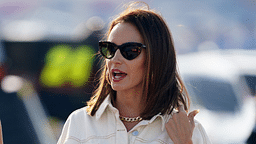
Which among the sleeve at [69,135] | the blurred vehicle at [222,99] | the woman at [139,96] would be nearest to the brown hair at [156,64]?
the woman at [139,96]

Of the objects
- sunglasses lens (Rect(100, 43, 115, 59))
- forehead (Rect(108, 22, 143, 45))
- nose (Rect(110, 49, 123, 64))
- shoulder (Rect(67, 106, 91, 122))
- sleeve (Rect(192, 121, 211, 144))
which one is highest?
forehead (Rect(108, 22, 143, 45))

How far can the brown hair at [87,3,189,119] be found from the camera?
179cm

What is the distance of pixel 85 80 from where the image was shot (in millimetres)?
5926

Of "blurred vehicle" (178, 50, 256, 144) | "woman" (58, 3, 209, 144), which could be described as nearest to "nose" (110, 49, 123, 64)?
"woman" (58, 3, 209, 144)

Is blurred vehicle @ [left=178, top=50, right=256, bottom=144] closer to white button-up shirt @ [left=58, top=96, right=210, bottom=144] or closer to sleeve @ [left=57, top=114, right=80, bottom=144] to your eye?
white button-up shirt @ [left=58, top=96, right=210, bottom=144]

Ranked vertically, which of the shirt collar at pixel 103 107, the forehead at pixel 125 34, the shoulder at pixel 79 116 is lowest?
the shoulder at pixel 79 116

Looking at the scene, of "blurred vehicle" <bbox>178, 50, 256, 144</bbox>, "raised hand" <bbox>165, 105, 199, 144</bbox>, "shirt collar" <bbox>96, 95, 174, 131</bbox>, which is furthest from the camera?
"blurred vehicle" <bbox>178, 50, 256, 144</bbox>

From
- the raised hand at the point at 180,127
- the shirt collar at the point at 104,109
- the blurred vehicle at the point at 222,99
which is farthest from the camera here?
the blurred vehicle at the point at 222,99

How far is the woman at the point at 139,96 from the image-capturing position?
1.75 metres

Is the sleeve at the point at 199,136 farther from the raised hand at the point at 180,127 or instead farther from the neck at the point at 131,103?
the neck at the point at 131,103

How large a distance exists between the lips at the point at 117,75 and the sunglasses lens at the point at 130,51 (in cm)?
10

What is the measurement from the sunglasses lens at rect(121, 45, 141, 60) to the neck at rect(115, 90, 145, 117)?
0.27 metres

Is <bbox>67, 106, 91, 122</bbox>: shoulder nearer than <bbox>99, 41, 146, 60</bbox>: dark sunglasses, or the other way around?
<bbox>99, 41, 146, 60</bbox>: dark sunglasses

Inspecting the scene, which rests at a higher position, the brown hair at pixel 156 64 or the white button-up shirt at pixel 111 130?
the brown hair at pixel 156 64
